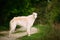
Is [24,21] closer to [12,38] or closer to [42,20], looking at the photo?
[12,38]

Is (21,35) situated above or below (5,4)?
below

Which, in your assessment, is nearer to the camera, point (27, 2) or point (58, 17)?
point (58, 17)

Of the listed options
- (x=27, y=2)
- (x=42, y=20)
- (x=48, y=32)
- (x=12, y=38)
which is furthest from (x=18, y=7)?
(x=48, y=32)

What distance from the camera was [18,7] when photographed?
1216 cm

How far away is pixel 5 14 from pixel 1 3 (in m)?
0.58

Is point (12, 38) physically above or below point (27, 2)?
below

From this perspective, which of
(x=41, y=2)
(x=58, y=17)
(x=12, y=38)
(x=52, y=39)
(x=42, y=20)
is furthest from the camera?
(x=41, y=2)

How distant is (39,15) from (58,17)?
3.13m

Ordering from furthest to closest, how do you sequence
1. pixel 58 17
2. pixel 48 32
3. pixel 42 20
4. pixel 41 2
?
pixel 41 2 → pixel 42 20 → pixel 58 17 → pixel 48 32

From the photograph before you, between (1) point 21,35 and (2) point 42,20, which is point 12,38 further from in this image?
(2) point 42,20

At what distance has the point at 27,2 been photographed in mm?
12312

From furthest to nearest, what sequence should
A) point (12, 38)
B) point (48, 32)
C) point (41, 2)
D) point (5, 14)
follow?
point (41, 2) < point (5, 14) < point (12, 38) < point (48, 32)

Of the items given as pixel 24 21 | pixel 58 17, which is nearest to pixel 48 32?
pixel 24 21

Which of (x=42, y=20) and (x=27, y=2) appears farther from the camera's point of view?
(x=42, y=20)
